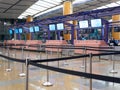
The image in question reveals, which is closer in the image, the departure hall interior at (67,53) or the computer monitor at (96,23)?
the departure hall interior at (67,53)

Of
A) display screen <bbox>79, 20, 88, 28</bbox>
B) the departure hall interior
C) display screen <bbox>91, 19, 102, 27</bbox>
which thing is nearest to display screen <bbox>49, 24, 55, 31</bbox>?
the departure hall interior

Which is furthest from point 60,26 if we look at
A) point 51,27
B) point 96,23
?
point 96,23

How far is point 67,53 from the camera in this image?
16.1 meters

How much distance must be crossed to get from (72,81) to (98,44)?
859 cm

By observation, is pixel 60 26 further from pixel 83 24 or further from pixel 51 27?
pixel 83 24

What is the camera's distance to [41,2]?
2589 cm

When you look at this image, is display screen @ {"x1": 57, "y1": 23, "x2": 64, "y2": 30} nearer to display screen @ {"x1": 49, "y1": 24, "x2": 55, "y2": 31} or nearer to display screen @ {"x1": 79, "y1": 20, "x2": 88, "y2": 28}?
display screen @ {"x1": 49, "y1": 24, "x2": 55, "y2": 31}

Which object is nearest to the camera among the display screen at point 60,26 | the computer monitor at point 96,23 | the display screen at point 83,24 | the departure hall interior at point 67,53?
the departure hall interior at point 67,53

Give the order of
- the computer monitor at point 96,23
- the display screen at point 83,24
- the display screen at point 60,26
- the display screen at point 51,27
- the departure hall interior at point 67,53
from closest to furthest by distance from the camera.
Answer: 1. the departure hall interior at point 67,53
2. the computer monitor at point 96,23
3. the display screen at point 83,24
4. the display screen at point 60,26
5. the display screen at point 51,27

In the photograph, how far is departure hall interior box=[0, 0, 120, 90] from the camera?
5809mm

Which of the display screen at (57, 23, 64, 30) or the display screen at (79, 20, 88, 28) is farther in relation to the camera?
the display screen at (57, 23, 64, 30)

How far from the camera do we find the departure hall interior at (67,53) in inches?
229

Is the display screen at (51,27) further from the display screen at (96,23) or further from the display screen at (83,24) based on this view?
the display screen at (96,23)

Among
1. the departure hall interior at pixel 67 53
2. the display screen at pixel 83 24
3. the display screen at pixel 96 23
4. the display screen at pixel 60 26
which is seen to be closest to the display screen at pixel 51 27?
the departure hall interior at pixel 67 53
